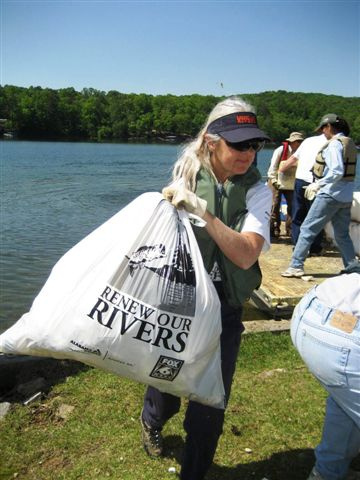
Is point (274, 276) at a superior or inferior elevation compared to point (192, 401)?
inferior

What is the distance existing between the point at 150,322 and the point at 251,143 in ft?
3.14

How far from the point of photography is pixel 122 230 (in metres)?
2.21

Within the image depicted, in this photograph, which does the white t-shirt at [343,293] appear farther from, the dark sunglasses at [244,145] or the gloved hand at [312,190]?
the gloved hand at [312,190]

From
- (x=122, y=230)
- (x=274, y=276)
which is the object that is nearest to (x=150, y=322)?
(x=122, y=230)

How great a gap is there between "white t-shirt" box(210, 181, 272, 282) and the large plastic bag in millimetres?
260

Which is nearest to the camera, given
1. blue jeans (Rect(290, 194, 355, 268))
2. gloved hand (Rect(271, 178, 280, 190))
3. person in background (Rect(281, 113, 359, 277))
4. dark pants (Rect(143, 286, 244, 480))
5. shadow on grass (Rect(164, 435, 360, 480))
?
dark pants (Rect(143, 286, 244, 480))

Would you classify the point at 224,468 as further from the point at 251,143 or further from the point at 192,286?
the point at 251,143

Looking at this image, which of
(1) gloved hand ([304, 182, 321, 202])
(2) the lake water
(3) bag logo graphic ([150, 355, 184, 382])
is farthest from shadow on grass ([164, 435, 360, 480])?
(1) gloved hand ([304, 182, 321, 202])

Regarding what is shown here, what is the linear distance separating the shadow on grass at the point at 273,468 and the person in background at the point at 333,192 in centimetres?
339

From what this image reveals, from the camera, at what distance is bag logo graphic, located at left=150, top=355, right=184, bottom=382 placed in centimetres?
214

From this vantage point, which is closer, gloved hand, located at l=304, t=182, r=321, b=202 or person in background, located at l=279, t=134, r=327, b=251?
gloved hand, located at l=304, t=182, r=321, b=202

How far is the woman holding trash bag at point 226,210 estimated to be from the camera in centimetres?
225

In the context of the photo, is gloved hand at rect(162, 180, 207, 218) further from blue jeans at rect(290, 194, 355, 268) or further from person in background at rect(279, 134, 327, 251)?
person in background at rect(279, 134, 327, 251)

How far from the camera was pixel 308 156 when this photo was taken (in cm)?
718
